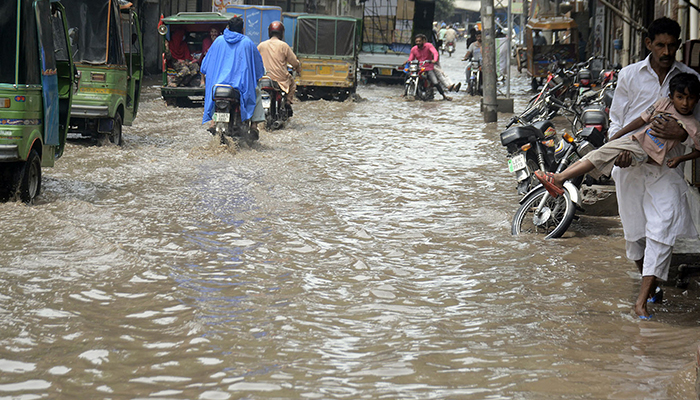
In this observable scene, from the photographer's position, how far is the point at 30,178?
792cm

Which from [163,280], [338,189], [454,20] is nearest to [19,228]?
[163,280]

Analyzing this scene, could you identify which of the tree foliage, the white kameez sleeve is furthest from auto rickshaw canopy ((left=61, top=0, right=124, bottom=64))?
A: the tree foliage

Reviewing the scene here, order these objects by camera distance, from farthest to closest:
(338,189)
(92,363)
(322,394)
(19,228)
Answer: (338,189) → (19,228) → (92,363) → (322,394)

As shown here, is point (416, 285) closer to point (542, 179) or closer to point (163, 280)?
point (542, 179)

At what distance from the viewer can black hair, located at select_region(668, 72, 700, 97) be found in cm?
486

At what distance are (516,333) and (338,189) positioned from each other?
16.3 feet

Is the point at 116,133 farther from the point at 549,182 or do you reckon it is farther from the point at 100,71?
the point at 549,182

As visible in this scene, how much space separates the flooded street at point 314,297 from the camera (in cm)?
391

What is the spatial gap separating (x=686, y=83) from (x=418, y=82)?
18.0 m

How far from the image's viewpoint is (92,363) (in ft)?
13.2

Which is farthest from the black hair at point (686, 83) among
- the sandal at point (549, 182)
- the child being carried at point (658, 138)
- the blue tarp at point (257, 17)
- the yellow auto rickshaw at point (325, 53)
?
the blue tarp at point (257, 17)

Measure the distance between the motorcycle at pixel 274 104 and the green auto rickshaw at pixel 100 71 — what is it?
2305 millimetres

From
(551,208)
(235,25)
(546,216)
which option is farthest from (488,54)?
(546,216)

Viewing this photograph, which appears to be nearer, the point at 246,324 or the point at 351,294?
the point at 246,324
